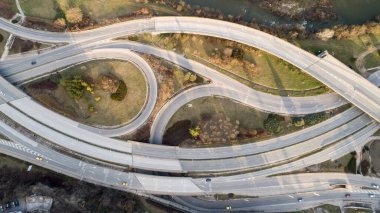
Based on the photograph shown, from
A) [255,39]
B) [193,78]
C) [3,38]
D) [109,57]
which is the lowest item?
[193,78]

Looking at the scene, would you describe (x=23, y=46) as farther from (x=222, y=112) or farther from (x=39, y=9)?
(x=222, y=112)

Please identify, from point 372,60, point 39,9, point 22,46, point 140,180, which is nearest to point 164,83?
point 140,180

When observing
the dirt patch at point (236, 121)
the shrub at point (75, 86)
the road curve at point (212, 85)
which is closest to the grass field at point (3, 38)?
the road curve at point (212, 85)

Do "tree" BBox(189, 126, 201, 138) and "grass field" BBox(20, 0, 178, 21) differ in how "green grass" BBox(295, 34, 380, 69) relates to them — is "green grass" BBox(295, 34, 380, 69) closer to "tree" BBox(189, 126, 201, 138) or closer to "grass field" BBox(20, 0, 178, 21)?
"tree" BBox(189, 126, 201, 138)

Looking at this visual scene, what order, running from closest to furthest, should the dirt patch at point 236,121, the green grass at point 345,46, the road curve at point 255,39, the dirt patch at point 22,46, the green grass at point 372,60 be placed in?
the dirt patch at point 236,121 → the dirt patch at point 22,46 → the road curve at point 255,39 → the green grass at point 372,60 → the green grass at point 345,46

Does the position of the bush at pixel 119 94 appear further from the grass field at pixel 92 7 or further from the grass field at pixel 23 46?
the grass field at pixel 23 46

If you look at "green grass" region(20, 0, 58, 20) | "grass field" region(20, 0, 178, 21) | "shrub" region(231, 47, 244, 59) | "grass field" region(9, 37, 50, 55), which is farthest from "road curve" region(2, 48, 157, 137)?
"shrub" region(231, 47, 244, 59)
